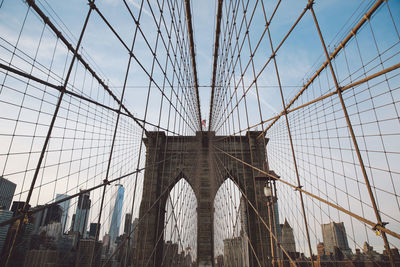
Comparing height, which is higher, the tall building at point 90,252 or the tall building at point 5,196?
the tall building at point 5,196

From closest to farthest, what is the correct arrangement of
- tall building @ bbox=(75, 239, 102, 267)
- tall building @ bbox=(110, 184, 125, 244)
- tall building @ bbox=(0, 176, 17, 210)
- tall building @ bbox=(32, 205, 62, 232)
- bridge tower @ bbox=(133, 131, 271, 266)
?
tall building @ bbox=(75, 239, 102, 267) < tall building @ bbox=(0, 176, 17, 210) < tall building @ bbox=(32, 205, 62, 232) < tall building @ bbox=(110, 184, 125, 244) < bridge tower @ bbox=(133, 131, 271, 266)

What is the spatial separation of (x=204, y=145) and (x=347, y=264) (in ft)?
36.9

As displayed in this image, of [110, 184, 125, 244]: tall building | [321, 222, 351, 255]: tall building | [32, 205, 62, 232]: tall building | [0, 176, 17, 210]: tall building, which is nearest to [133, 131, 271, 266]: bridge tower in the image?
[110, 184, 125, 244]: tall building

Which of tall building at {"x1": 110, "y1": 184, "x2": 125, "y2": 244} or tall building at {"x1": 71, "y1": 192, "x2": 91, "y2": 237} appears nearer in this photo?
tall building at {"x1": 71, "y1": 192, "x2": 91, "y2": 237}

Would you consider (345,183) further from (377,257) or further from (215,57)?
(215,57)

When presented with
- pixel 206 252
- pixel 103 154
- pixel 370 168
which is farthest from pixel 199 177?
pixel 370 168

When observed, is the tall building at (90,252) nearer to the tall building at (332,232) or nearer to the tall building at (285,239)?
the tall building at (285,239)

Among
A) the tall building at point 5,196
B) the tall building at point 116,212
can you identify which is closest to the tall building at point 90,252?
the tall building at point 116,212

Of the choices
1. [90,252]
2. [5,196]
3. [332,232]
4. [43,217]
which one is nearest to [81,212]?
[90,252]

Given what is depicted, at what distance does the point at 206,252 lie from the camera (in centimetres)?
1117

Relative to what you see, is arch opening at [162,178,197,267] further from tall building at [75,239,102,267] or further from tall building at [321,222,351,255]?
tall building at [321,222,351,255]

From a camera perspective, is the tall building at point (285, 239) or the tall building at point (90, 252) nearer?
the tall building at point (90, 252)

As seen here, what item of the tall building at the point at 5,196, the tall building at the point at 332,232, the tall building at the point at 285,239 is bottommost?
the tall building at the point at 285,239

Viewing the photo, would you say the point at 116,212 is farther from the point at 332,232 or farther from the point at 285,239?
the point at 285,239
